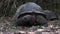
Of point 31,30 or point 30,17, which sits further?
point 30,17

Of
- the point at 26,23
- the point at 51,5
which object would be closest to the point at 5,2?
the point at 51,5

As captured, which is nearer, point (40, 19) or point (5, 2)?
point (40, 19)

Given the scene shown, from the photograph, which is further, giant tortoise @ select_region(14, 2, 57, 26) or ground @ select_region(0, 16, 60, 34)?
giant tortoise @ select_region(14, 2, 57, 26)

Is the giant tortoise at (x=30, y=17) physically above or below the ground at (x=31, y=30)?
above

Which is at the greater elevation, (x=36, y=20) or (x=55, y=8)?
(x=55, y=8)

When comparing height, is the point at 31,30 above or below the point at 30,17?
below

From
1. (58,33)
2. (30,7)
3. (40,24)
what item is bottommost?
(58,33)

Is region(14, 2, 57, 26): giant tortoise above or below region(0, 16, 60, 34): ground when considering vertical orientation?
above

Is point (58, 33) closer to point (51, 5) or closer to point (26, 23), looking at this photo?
point (26, 23)

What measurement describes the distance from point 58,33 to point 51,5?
2564 mm

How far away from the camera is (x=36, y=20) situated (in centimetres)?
397

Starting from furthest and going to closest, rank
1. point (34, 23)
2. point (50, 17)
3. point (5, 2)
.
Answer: point (5, 2) → point (50, 17) → point (34, 23)

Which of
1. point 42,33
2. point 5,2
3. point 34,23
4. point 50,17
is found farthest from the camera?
point 5,2

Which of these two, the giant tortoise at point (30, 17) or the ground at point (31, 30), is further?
the giant tortoise at point (30, 17)
